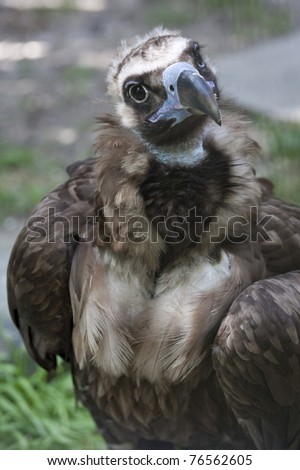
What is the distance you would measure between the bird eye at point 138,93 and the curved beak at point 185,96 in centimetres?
7

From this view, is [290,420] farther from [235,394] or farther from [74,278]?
[74,278]

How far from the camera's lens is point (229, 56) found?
638 centimetres

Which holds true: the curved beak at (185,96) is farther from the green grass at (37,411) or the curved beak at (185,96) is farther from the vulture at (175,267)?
the green grass at (37,411)

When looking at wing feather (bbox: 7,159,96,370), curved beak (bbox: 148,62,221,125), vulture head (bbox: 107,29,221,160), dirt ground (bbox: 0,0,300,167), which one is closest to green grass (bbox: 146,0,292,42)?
dirt ground (bbox: 0,0,300,167)

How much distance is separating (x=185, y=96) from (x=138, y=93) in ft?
0.69

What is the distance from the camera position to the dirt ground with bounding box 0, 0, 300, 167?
6246 mm

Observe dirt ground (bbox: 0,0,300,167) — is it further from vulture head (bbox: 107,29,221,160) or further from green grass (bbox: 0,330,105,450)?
vulture head (bbox: 107,29,221,160)

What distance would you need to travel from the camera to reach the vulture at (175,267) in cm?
249

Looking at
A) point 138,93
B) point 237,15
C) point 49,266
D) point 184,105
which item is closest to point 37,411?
point 49,266

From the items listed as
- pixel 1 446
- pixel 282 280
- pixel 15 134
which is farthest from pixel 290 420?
pixel 15 134

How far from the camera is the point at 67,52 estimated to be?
7594 millimetres

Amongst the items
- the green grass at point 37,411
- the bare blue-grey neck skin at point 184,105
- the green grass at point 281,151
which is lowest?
the green grass at point 37,411

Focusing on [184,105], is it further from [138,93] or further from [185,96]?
[138,93]

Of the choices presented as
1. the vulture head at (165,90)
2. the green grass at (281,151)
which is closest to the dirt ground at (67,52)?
the green grass at (281,151)
